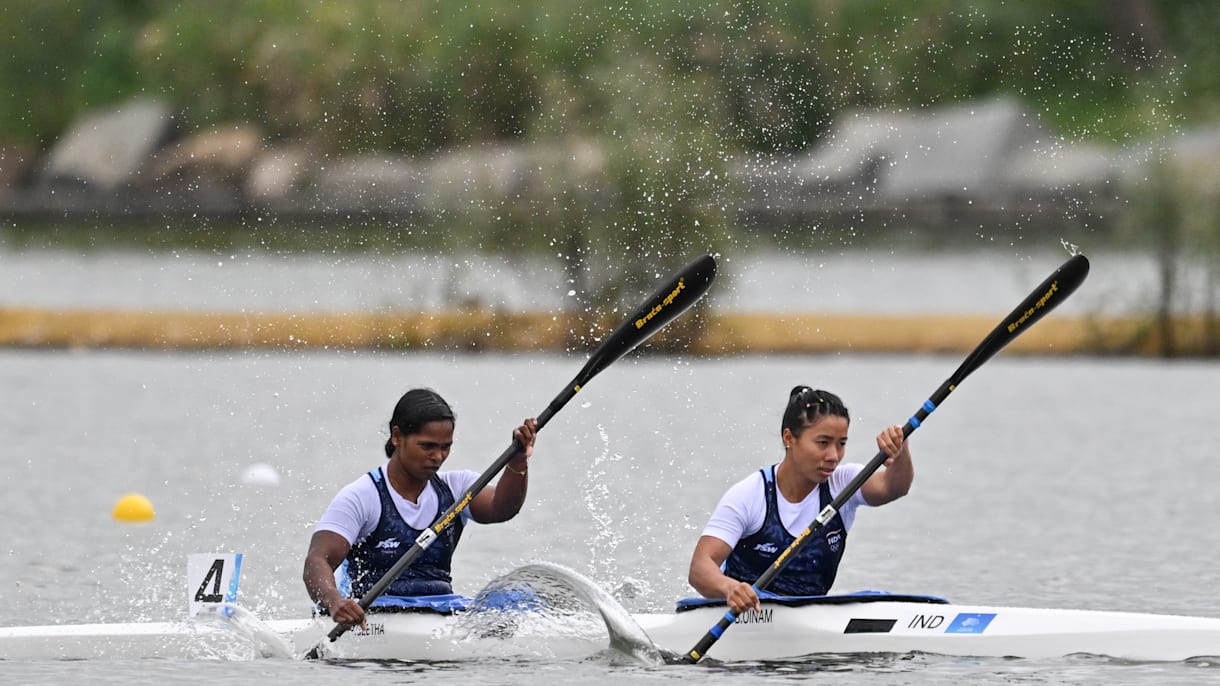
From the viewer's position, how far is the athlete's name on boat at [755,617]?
996cm

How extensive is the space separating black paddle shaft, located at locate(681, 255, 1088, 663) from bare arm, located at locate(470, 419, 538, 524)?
97 cm

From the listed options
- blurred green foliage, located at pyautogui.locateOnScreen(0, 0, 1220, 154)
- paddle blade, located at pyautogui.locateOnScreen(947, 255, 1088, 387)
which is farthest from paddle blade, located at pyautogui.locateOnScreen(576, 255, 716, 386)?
blurred green foliage, located at pyautogui.locateOnScreen(0, 0, 1220, 154)

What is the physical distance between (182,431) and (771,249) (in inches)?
763

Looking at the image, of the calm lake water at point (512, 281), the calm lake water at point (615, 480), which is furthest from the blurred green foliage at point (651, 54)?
the calm lake water at point (615, 480)

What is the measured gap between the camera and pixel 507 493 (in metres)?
10.3

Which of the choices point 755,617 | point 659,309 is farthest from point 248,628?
point 659,309

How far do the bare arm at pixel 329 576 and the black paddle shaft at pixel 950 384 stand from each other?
4.34 ft

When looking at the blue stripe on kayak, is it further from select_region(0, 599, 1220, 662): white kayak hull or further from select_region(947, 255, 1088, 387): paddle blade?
select_region(947, 255, 1088, 387): paddle blade

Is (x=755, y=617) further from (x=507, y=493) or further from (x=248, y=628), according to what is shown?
(x=248, y=628)

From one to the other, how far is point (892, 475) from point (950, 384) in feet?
2.45

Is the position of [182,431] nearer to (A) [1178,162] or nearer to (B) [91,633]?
(B) [91,633]

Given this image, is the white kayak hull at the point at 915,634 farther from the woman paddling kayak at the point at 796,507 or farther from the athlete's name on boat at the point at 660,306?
the athlete's name on boat at the point at 660,306

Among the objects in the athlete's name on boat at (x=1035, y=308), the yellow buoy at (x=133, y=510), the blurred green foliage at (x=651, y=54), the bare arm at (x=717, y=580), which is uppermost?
the blurred green foliage at (x=651, y=54)

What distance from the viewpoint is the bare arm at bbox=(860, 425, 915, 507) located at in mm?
9836
